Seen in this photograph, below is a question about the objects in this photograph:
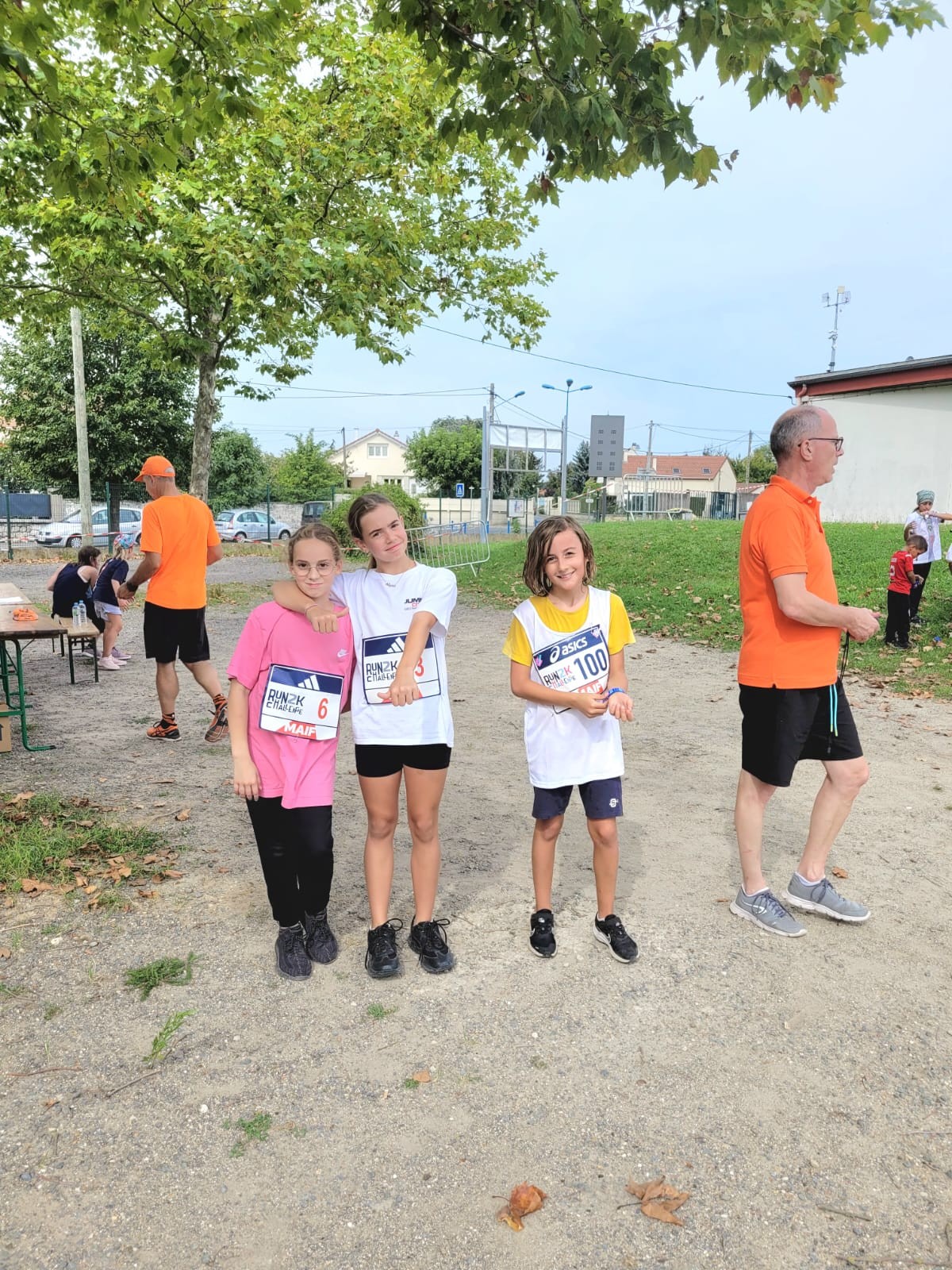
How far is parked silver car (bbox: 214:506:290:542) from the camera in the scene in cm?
3541

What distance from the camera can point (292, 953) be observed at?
3.18 m

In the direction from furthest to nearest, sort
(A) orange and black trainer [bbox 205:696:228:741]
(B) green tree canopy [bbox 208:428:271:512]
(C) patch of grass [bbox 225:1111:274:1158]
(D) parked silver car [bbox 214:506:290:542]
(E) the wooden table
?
(B) green tree canopy [bbox 208:428:271:512] < (D) parked silver car [bbox 214:506:290:542] < (A) orange and black trainer [bbox 205:696:228:741] < (E) the wooden table < (C) patch of grass [bbox 225:1111:274:1158]

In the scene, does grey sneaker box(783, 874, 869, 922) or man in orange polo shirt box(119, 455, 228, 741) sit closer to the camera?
grey sneaker box(783, 874, 869, 922)

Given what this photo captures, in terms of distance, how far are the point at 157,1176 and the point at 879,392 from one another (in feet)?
85.7

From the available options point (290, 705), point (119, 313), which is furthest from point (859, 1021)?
point (119, 313)

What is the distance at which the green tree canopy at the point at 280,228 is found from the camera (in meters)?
11.7

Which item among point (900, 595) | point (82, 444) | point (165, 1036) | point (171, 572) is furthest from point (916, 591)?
point (82, 444)

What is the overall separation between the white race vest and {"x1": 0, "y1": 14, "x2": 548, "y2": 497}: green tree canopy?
924cm

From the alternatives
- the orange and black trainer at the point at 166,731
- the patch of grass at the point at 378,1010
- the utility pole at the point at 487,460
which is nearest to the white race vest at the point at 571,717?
the patch of grass at the point at 378,1010

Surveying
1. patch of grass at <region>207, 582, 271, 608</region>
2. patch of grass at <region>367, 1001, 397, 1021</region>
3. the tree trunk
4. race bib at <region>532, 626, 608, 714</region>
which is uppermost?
the tree trunk

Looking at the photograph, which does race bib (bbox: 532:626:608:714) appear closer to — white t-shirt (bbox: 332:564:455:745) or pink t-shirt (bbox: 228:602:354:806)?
white t-shirt (bbox: 332:564:455:745)

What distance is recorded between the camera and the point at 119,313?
1592 centimetres

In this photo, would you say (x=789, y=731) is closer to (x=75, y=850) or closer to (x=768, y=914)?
(x=768, y=914)

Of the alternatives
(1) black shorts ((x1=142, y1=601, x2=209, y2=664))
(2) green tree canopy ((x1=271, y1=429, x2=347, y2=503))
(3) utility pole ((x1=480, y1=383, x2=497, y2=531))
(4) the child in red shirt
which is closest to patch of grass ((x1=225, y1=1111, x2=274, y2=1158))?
(1) black shorts ((x1=142, y1=601, x2=209, y2=664))
